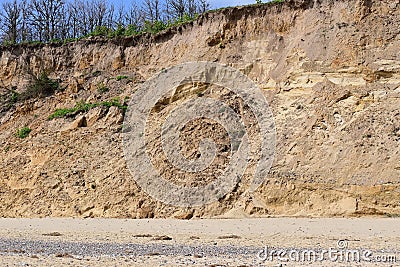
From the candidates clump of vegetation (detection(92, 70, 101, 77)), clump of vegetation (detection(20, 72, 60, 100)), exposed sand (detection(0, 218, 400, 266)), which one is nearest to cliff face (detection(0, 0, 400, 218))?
clump of vegetation (detection(92, 70, 101, 77))

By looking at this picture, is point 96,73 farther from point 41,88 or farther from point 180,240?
point 180,240

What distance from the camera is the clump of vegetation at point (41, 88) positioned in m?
31.6

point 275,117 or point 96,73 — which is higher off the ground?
point 96,73

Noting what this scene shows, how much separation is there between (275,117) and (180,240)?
9.25 m

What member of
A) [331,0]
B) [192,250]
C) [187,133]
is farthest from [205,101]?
[192,250]

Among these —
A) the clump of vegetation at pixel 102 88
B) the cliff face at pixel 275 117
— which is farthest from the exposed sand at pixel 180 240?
the clump of vegetation at pixel 102 88

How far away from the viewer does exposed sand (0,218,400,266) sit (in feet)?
36.6

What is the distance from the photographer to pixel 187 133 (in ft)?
77.4

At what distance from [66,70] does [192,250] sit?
22.2 m

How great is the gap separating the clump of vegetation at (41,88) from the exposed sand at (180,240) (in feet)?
37.3

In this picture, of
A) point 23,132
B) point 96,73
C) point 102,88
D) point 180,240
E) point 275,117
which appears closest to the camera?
point 180,240

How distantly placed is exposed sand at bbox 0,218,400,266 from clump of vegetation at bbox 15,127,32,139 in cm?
789

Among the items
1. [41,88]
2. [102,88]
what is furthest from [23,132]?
[102,88]

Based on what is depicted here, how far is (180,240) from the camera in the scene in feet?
48.9
